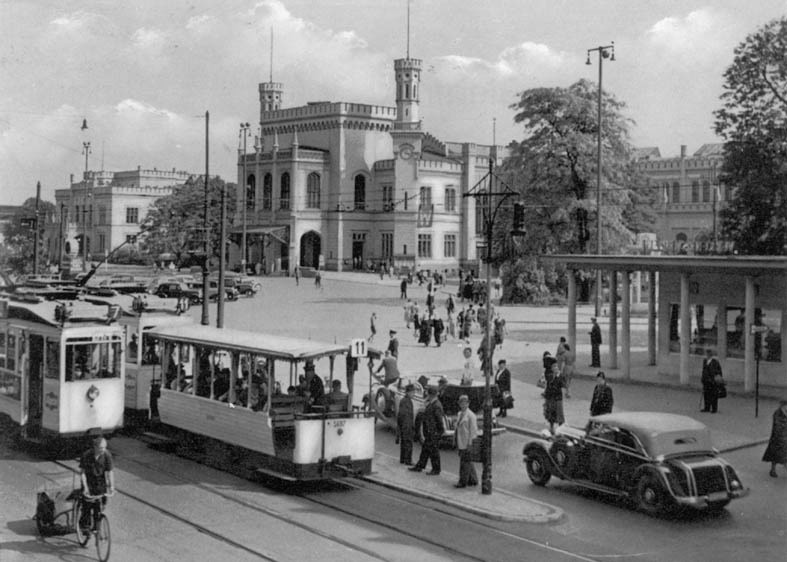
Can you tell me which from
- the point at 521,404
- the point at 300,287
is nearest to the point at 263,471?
the point at 521,404

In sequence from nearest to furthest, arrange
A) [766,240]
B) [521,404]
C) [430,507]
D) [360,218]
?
[430,507] → [521,404] → [766,240] → [360,218]

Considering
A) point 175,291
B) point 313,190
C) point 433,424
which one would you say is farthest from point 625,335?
point 313,190

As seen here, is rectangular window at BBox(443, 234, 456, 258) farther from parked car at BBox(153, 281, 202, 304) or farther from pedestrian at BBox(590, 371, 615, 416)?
pedestrian at BBox(590, 371, 615, 416)

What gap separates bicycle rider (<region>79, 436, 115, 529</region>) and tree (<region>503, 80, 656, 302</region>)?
44.1 m

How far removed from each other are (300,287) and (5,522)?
5856 centimetres

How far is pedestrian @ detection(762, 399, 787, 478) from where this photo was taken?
18.7 m

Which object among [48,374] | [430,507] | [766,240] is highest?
[766,240]

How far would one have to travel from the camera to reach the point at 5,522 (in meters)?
14.6

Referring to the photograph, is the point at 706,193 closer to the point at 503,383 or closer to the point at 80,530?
the point at 503,383

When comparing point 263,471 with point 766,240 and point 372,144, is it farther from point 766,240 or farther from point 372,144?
point 372,144

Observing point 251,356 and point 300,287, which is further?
point 300,287

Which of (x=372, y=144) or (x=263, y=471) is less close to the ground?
(x=372, y=144)

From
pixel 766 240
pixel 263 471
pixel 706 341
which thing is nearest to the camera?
pixel 263 471

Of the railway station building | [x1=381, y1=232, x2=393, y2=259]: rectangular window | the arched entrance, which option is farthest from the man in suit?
the arched entrance
